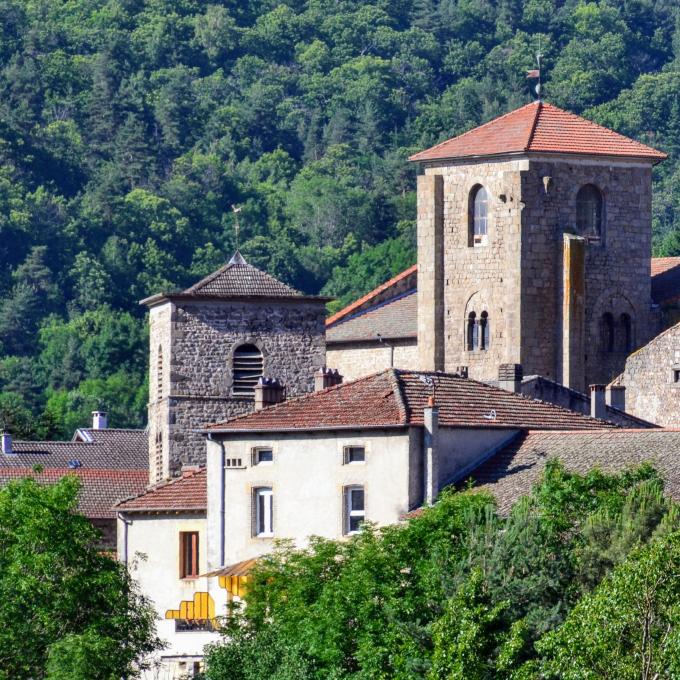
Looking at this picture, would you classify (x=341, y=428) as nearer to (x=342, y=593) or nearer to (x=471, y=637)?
(x=342, y=593)

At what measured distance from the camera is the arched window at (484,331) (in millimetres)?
80688

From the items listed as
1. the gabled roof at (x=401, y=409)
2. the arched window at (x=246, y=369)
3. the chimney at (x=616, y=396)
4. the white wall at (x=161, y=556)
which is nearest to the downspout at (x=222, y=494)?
the gabled roof at (x=401, y=409)

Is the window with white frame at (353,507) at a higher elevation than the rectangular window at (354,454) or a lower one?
lower

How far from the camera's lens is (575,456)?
185 feet

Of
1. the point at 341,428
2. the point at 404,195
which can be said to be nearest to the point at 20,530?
the point at 341,428

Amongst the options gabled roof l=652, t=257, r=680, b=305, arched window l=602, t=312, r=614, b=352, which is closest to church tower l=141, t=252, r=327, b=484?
arched window l=602, t=312, r=614, b=352

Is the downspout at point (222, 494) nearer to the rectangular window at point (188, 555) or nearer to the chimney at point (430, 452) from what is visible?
the rectangular window at point (188, 555)

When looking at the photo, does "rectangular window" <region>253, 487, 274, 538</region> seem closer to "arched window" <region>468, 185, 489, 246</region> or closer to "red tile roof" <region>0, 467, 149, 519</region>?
"red tile roof" <region>0, 467, 149, 519</region>

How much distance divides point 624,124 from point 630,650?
130589mm

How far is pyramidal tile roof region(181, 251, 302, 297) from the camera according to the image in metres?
73.4

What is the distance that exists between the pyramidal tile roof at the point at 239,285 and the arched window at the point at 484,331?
803cm

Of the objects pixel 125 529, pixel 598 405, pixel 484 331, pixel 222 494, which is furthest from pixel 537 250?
pixel 222 494

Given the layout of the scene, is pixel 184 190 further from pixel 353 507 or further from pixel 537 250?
pixel 353 507

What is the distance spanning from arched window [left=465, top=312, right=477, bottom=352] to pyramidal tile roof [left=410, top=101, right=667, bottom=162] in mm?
3892
